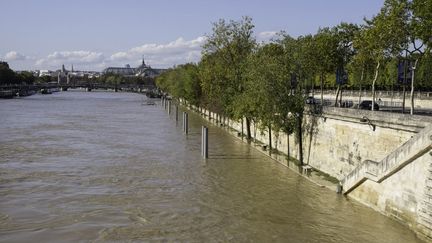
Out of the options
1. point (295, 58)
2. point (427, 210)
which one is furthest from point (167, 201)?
point (295, 58)

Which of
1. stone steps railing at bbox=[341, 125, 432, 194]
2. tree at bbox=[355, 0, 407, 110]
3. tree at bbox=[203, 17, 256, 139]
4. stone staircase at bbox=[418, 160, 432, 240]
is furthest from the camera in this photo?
tree at bbox=[203, 17, 256, 139]

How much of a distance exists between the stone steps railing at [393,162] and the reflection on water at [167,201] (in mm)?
1165

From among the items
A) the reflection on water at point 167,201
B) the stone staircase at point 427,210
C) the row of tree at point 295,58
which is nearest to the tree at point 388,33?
the row of tree at point 295,58

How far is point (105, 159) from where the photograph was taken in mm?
36281

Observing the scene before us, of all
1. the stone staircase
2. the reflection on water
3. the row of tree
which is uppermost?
the row of tree

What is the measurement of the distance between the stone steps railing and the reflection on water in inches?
45.9

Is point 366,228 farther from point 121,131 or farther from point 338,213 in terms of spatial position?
point 121,131

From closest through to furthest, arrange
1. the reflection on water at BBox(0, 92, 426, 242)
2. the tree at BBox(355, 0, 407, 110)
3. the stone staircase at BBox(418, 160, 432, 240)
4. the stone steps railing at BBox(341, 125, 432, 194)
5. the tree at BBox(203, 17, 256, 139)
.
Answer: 1. the stone staircase at BBox(418, 160, 432, 240)
2. the stone steps railing at BBox(341, 125, 432, 194)
3. the reflection on water at BBox(0, 92, 426, 242)
4. the tree at BBox(355, 0, 407, 110)
5. the tree at BBox(203, 17, 256, 139)

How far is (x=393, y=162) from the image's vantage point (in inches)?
808

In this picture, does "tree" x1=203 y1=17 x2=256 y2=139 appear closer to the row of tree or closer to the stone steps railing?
the row of tree

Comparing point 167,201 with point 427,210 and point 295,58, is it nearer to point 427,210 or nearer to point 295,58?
point 427,210

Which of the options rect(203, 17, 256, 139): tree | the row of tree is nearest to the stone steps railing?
the row of tree

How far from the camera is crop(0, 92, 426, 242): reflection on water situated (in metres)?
19.7

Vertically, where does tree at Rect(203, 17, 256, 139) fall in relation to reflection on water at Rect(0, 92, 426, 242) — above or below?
above
